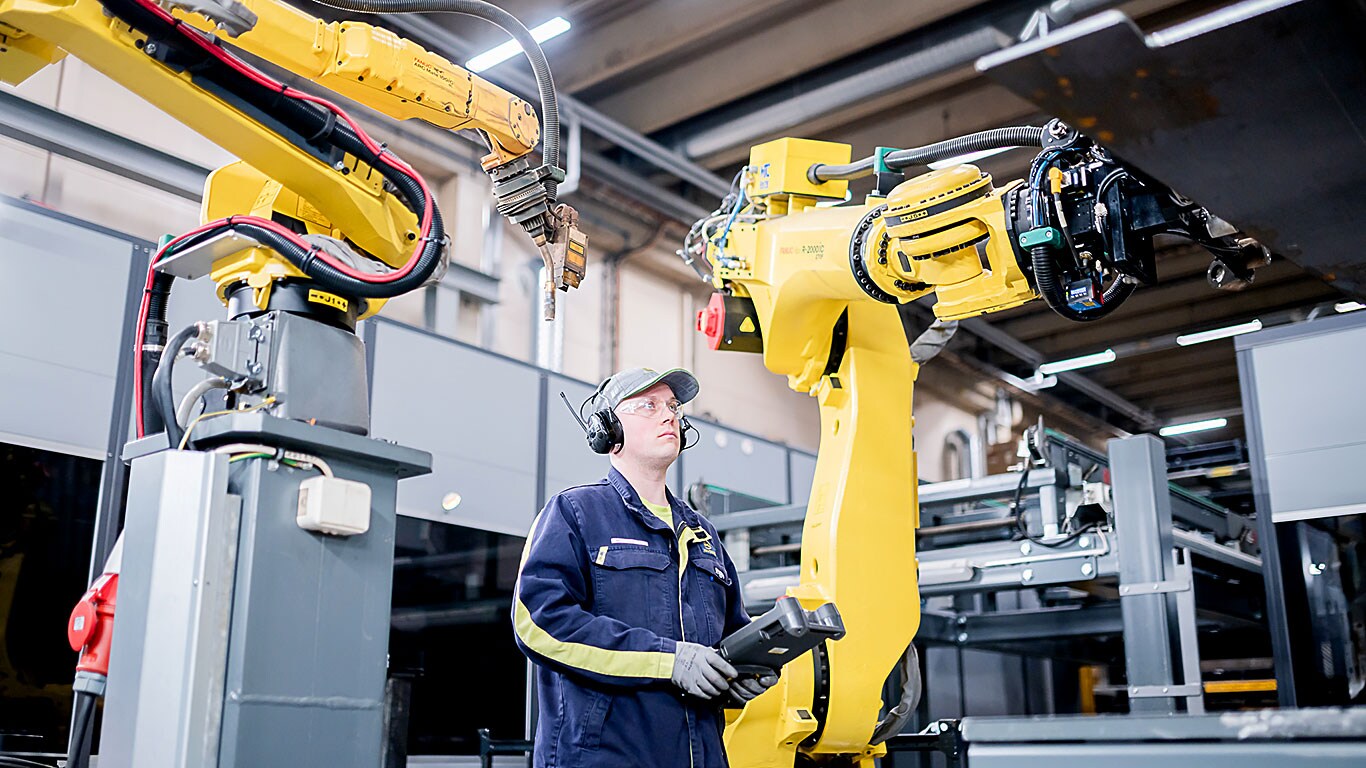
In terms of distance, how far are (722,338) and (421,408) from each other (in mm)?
2098

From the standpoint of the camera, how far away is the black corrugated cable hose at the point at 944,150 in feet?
9.41

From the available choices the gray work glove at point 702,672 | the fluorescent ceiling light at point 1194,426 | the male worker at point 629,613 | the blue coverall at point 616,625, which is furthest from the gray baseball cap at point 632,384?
the fluorescent ceiling light at point 1194,426

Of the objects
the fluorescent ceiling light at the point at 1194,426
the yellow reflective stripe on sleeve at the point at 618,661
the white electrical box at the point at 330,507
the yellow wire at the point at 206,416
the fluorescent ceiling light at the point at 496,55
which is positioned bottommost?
the yellow reflective stripe on sleeve at the point at 618,661

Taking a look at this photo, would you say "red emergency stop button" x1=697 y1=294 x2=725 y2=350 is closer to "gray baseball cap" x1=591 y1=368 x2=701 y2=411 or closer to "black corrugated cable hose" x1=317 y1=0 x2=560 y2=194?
"gray baseball cap" x1=591 y1=368 x2=701 y2=411

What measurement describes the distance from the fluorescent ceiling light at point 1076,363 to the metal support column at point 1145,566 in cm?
811

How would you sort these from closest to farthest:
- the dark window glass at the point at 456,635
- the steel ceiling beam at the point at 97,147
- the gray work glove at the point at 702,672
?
1. the gray work glove at the point at 702,672
2. the steel ceiling beam at the point at 97,147
3. the dark window glass at the point at 456,635

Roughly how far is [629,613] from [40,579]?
2.63 m

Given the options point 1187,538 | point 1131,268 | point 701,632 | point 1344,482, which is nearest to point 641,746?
point 701,632

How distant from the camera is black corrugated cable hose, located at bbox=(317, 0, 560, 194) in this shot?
8.65 ft

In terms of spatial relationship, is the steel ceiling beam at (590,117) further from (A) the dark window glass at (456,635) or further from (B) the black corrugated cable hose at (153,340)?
(B) the black corrugated cable hose at (153,340)

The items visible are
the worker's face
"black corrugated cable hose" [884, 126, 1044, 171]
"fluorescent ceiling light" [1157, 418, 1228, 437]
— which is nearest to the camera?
"black corrugated cable hose" [884, 126, 1044, 171]

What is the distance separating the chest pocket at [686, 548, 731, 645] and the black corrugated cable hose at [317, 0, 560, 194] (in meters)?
1.00

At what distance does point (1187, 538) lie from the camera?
13.0ft

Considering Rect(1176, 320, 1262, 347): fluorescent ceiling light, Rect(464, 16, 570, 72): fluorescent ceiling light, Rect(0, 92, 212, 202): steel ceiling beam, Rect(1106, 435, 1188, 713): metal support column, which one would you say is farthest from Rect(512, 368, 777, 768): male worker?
Rect(1176, 320, 1262, 347): fluorescent ceiling light
